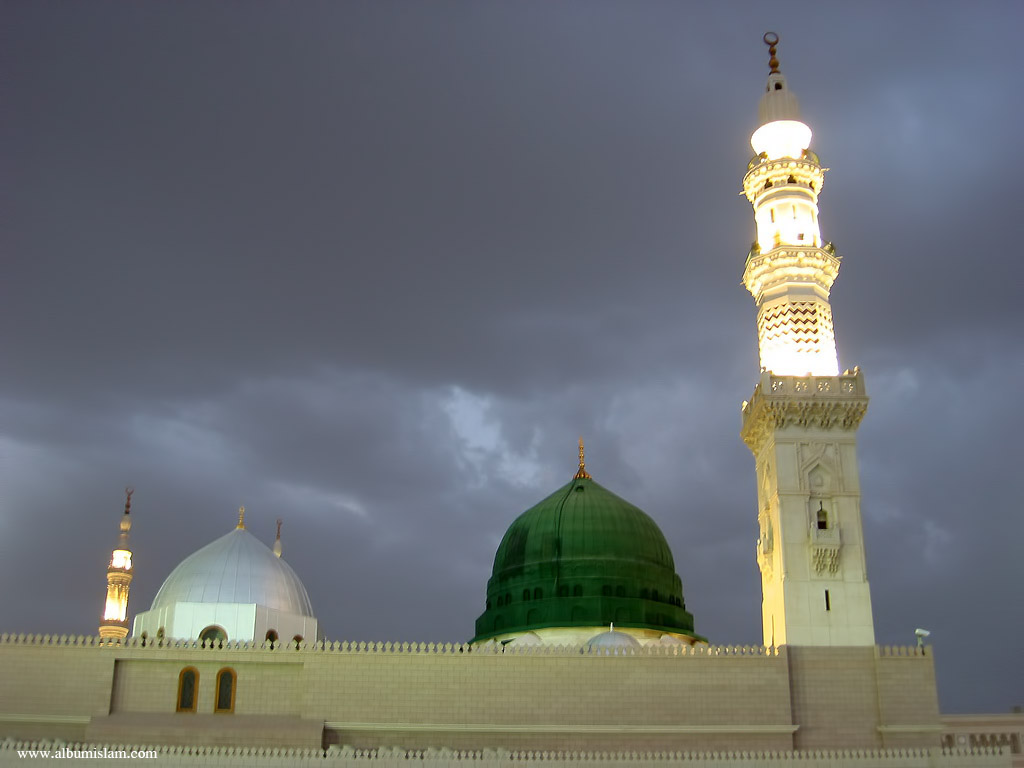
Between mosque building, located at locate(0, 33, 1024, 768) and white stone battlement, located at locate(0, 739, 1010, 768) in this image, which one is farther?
mosque building, located at locate(0, 33, 1024, 768)

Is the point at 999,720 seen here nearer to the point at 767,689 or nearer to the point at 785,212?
the point at 767,689

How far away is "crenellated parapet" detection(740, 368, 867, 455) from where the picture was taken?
25.0 m

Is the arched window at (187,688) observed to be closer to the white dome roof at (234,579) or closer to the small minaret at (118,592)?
the white dome roof at (234,579)

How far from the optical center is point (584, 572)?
105 feet

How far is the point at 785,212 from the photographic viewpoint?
27.6m

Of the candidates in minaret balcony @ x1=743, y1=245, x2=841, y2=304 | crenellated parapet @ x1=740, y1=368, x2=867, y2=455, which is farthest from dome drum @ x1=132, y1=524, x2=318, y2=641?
minaret balcony @ x1=743, y1=245, x2=841, y2=304

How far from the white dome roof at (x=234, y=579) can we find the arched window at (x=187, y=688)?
11.9 feet

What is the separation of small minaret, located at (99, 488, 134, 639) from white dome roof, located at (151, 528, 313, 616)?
682 inches

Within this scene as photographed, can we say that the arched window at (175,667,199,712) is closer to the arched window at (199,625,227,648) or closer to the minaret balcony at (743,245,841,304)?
the arched window at (199,625,227,648)

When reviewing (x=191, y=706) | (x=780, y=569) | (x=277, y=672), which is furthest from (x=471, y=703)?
(x=780, y=569)

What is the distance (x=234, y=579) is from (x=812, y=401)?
1513cm

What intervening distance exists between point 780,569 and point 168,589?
50.6 feet

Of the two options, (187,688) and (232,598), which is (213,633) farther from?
(187,688)

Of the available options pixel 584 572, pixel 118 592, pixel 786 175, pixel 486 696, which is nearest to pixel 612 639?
pixel 584 572
